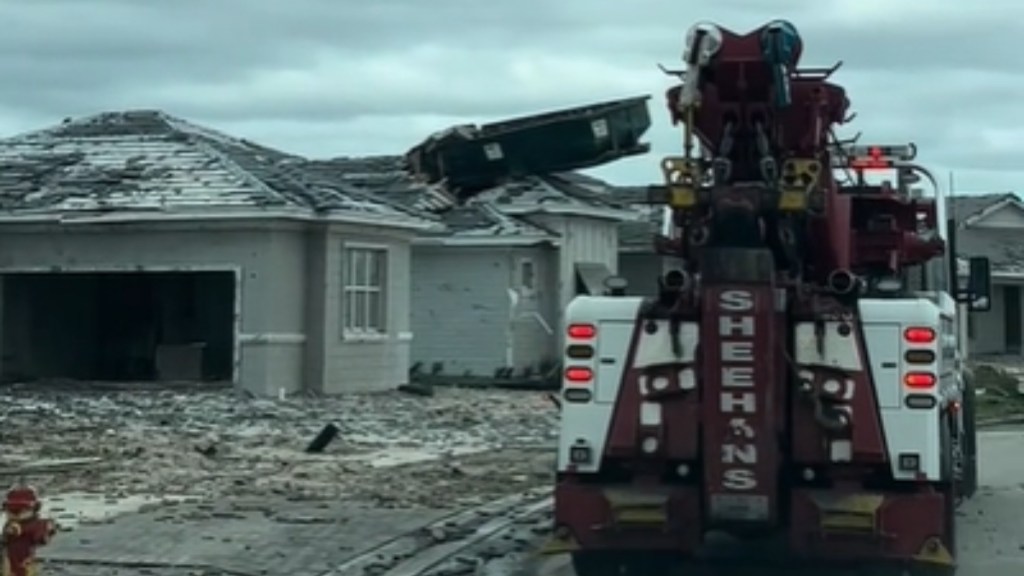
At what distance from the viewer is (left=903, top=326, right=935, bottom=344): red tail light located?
1040cm

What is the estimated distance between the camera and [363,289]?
30.4 m

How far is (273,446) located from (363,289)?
31.2 feet

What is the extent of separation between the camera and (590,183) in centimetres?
4381

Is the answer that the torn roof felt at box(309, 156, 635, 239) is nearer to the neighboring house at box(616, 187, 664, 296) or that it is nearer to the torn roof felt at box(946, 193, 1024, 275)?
the neighboring house at box(616, 187, 664, 296)

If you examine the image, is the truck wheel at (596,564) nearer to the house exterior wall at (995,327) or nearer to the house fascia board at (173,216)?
the house fascia board at (173,216)

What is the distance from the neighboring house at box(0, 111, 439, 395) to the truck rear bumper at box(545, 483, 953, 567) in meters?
17.5

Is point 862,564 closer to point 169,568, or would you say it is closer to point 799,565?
point 799,565

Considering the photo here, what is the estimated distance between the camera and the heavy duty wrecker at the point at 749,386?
404 inches

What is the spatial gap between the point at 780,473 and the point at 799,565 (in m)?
0.98

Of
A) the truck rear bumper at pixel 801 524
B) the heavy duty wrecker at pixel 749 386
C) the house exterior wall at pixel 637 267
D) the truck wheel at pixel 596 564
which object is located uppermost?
the house exterior wall at pixel 637 267

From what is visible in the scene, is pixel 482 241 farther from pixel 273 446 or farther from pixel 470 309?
pixel 273 446

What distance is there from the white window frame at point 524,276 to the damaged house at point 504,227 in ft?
0.10

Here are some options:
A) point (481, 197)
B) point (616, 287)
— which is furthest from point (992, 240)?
point (616, 287)

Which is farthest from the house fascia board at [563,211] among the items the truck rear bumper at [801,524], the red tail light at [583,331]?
the truck rear bumper at [801,524]
